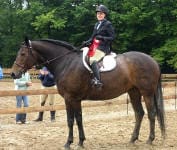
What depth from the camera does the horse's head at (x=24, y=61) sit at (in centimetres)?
820

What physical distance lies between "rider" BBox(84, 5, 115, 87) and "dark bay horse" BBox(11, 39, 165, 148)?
0.65ft

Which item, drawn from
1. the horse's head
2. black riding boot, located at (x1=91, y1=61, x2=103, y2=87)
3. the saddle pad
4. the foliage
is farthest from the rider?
the foliage

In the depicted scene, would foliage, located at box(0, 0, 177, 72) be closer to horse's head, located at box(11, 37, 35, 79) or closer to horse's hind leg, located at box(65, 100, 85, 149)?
horse's hind leg, located at box(65, 100, 85, 149)

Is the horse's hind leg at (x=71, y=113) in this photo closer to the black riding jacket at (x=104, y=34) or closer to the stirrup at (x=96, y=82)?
the stirrup at (x=96, y=82)

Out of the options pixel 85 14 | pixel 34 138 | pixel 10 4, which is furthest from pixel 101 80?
pixel 10 4

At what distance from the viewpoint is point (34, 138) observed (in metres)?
9.18

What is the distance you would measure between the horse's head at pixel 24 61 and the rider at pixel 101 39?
1.14m

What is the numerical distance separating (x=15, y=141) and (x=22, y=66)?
172cm

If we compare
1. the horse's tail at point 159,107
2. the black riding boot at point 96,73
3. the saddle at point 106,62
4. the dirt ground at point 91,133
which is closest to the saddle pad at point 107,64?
the saddle at point 106,62

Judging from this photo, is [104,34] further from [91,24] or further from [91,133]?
[91,24]

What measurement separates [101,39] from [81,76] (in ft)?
2.79

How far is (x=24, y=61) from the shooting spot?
8.23 metres

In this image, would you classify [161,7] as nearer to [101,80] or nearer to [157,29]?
[157,29]

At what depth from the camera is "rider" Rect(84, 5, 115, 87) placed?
815cm
